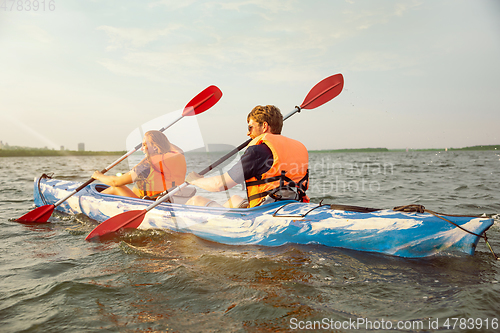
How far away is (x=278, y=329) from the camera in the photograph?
1894mm

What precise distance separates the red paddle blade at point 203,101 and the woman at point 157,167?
137 cm

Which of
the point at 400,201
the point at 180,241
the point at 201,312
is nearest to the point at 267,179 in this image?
the point at 180,241

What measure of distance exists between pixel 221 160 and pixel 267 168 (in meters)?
1.06

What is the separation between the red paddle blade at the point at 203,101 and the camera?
Answer: 5.48 meters

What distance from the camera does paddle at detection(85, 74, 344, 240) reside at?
13.4 ft

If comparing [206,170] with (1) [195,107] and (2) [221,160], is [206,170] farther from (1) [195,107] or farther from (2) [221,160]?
(1) [195,107]

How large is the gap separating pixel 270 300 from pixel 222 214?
5.18ft

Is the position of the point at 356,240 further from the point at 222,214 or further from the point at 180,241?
the point at 180,241

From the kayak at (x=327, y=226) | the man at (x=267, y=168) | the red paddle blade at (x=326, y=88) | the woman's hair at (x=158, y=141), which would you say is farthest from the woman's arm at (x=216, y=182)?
the red paddle blade at (x=326, y=88)

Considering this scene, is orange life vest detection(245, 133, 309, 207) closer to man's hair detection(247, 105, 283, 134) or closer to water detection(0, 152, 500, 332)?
man's hair detection(247, 105, 283, 134)

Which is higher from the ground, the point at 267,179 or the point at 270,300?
the point at 267,179

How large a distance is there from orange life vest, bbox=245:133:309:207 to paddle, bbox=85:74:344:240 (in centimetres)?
84

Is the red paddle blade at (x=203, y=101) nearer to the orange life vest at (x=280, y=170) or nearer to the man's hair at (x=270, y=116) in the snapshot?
the man's hair at (x=270, y=116)

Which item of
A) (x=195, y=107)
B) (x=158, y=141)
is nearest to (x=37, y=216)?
(x=158, y=141)
